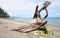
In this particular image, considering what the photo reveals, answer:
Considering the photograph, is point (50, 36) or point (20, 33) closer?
point (20, 33)

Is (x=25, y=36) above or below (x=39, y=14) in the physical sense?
below

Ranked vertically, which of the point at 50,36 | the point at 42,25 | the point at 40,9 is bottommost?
the point at 50,36

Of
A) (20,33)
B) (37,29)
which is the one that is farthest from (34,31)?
(20,33)

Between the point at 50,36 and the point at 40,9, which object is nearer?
the point at 40,9

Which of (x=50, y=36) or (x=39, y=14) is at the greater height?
(x=39, y=14)

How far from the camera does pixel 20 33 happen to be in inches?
451

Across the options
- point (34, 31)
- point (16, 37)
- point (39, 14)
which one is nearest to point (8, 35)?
point (16, 37)

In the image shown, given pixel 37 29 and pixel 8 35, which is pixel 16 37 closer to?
pixel 8 35

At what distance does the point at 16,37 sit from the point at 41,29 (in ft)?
5.43

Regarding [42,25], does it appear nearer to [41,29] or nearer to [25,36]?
[41,29]

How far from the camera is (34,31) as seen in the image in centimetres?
1102

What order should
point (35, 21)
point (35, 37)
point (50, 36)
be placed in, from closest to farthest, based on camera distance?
point (35, 37), point (35, 21), point (50, 36)

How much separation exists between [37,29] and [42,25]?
0.39m

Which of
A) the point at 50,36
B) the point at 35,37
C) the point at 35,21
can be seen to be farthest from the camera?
the point at 50,36
